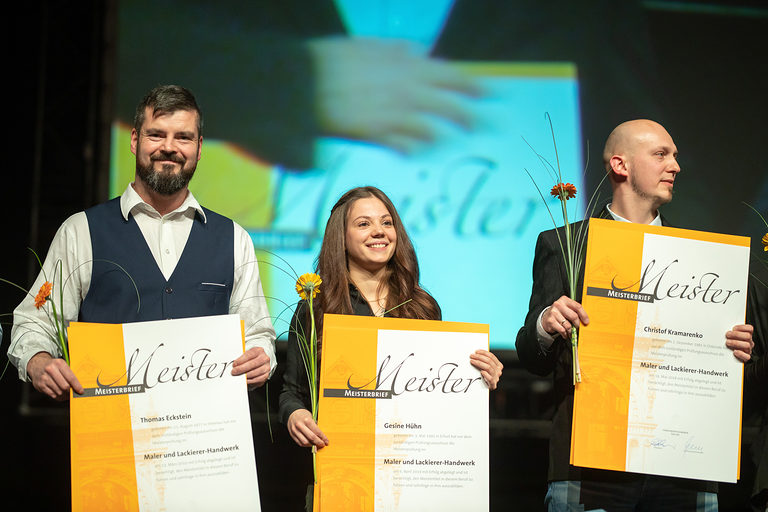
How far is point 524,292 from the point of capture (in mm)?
4754

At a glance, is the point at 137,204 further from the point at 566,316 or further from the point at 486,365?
the point at 566,316

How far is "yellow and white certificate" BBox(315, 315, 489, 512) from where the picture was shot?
196 centimetres

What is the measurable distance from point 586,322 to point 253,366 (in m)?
0.93

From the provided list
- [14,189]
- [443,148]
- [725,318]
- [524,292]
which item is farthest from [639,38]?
[14,189]

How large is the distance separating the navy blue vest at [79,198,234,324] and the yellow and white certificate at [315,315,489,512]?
0.57 m

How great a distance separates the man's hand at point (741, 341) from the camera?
211cm

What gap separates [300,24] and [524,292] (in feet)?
7.39

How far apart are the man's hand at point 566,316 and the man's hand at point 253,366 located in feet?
2.67

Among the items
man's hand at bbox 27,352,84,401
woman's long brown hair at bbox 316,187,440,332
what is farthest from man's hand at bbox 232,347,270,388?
man's hand at bbox 27,352,84,401

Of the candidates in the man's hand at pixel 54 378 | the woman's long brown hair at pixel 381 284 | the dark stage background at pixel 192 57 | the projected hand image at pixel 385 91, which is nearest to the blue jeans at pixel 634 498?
the woman's long brown hair at pixel 381 284

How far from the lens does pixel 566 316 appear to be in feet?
6.88

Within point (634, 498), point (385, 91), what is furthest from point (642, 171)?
point (385, 91)

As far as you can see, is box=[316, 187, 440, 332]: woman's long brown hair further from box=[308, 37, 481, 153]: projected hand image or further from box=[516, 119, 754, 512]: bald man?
box=[308, 37, 481, 153]: projected hand image

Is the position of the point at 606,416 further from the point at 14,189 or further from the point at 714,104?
the point at 14,189
